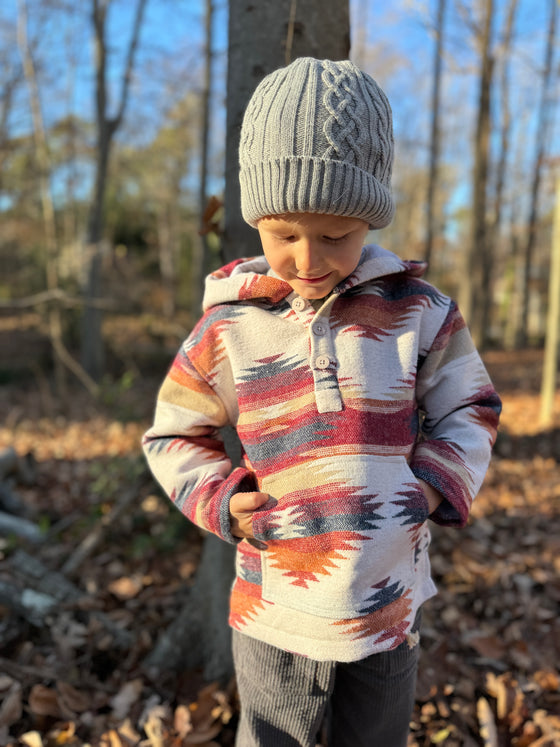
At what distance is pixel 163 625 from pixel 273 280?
1.95 metres

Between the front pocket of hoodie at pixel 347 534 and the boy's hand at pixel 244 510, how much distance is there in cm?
5

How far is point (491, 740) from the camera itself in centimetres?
194

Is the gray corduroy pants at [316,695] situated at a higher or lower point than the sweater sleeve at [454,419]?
lower

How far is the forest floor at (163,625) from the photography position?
201cm

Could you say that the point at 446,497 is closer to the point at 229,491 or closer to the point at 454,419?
the point at 454,419

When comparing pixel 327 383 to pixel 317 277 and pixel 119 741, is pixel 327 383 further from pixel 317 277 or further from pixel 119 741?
pixel 119 741

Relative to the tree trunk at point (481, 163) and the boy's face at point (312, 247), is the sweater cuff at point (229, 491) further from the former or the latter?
the tree trunk at point (481, 163)

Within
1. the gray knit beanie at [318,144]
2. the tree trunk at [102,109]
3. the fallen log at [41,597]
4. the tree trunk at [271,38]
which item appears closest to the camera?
the gray knit beanie at [318,144]

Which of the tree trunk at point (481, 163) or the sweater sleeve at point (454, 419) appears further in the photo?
the tree trunk at point (481, 163)

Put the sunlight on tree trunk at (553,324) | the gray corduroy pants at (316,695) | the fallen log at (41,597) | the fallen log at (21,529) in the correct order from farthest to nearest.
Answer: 1. the sunlight on tree trunk at (553,324)
2. the fallen log at (21,529)
3. the fallen log at (41,597)
4. the gray corduroy pants at (316,695)

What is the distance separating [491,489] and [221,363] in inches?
152

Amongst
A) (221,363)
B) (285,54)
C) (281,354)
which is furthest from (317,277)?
(285,54)

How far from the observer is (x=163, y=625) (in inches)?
101

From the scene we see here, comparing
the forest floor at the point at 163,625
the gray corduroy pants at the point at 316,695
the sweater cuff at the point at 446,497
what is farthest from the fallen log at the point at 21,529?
the sweater cuff at the point at 446,497
